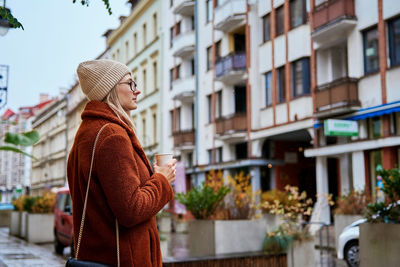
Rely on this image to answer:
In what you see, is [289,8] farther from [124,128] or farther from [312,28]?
[124,128]

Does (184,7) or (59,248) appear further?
(184,7)

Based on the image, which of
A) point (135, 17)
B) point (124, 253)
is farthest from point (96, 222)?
point (135, 17)

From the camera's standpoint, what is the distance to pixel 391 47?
19.3 m

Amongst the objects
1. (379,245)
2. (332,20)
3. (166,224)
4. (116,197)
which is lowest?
(166,224)

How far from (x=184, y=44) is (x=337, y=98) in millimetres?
16267

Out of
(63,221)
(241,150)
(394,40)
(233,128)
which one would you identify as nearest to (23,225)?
(63,221)

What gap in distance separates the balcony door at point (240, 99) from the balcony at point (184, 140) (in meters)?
5.54

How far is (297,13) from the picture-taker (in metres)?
24.7

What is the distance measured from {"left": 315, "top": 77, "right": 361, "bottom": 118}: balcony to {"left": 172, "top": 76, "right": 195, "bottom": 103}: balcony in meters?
13.7

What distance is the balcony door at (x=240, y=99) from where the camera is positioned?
30.1 m

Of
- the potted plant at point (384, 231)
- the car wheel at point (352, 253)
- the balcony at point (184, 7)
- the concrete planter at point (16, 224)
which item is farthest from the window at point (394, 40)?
the balcony at point (184, 7)

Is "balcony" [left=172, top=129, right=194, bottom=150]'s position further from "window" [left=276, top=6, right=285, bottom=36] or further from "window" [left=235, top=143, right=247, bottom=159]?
"window" [left=276, top=6, right=285, bottom=36]

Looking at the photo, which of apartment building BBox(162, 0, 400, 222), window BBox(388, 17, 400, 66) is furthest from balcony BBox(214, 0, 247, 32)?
window BBox(388, 17, 400, 66)

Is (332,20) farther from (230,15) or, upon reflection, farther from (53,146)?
(53,146)
